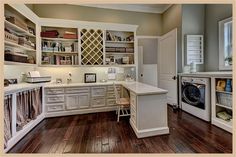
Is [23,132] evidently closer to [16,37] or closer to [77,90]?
[77,90]

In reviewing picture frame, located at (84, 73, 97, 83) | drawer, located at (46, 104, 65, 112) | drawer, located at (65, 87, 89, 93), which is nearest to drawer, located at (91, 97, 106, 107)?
drawer, located at (65, 87, 89, 93)

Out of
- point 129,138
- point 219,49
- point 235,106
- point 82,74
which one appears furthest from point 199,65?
point 82,74

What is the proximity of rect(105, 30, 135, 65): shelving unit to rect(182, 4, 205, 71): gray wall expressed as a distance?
1.51m

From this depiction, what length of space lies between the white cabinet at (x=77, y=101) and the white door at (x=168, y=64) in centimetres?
251

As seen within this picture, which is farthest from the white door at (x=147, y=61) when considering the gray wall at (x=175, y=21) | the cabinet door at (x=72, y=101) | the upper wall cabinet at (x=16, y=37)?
the upper wall cabinet at (x=16, y=37)

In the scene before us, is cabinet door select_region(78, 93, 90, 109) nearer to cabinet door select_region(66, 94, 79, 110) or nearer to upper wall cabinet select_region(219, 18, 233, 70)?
cabinet door select_region(66, 94, 79, 110)

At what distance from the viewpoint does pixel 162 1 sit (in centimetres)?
138

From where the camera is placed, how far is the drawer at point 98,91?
373 cm

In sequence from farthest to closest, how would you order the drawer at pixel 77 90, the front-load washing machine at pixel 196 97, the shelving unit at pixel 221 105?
the drawer at pixel 77 90
the front-load washing machine at pixel 196 97
the shelving unit at pixel 221 105

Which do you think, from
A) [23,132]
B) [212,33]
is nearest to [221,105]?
[212,33]

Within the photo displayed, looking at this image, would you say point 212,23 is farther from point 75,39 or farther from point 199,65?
point 75,39

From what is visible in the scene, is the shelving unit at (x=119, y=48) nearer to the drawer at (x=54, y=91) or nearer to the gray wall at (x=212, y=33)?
the drawer at (x=54, y=91)

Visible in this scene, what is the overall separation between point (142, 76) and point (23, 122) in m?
4.36

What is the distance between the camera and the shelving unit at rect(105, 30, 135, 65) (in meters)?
4.17
